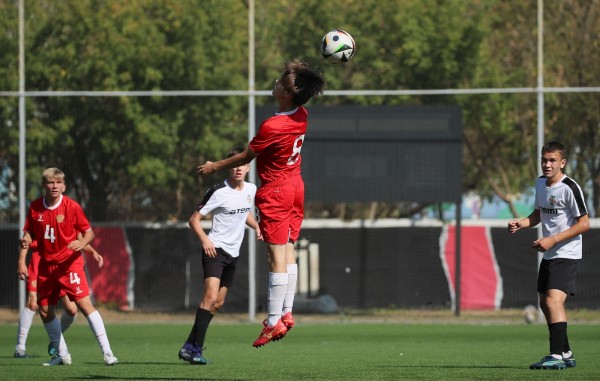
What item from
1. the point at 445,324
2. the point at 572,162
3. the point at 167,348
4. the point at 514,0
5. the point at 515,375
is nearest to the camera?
the point at 515,375

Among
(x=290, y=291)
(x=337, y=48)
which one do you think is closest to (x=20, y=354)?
(x=290, y=291)

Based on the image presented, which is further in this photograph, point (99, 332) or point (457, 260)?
point (457, 260)

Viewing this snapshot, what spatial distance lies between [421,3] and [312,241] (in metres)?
6.46

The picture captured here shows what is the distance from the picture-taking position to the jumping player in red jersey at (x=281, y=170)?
8.02 meters

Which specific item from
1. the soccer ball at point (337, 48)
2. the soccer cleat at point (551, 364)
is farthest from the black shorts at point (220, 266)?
the soccer cleat at point (551, 364)

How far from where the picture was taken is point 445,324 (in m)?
17.3

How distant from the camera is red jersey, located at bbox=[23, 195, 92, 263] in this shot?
10.5 meters

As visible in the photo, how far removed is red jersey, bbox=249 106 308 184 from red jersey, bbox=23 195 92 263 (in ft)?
9.57

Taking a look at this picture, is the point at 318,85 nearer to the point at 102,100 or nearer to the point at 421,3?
the point at 102,100

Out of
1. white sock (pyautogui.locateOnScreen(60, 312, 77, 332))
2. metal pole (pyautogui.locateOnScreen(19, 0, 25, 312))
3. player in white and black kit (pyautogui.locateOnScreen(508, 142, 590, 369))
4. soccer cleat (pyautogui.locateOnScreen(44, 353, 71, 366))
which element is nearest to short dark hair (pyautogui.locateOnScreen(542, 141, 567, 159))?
player in white and black kit (pyautogui.locateOnScreen(508, 142, 590, 369))

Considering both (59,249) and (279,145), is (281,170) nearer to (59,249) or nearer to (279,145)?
(279,145)

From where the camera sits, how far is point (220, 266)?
10.9 m

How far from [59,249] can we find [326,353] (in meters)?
3.18

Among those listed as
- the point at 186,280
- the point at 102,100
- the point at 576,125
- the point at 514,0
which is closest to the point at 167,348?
the point at 186,280
